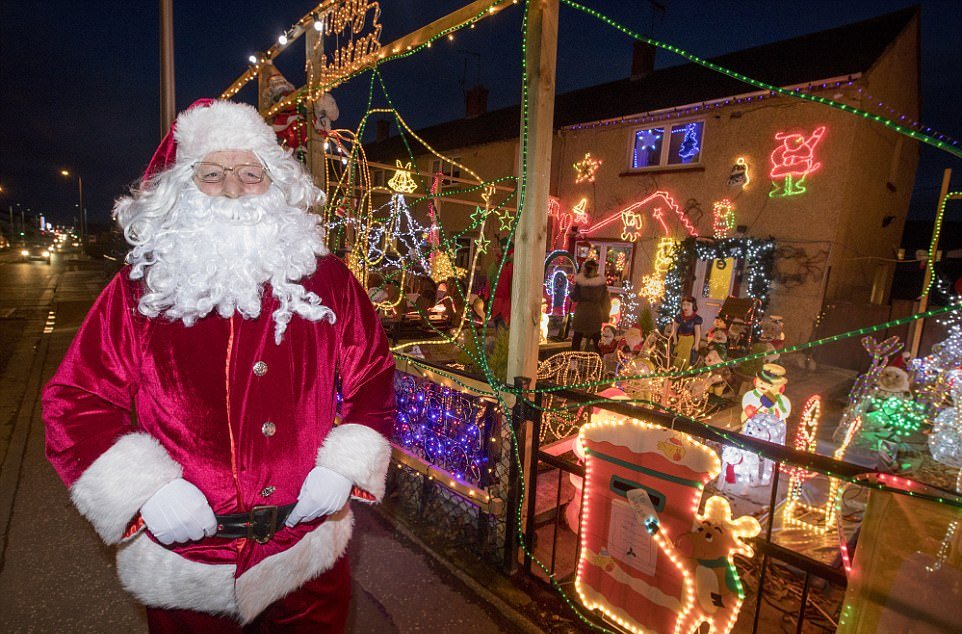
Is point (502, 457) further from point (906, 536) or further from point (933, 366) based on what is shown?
point (933, 366)

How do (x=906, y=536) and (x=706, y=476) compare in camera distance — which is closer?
(x=906, y=536)

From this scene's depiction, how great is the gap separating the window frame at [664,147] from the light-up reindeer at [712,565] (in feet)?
36.5

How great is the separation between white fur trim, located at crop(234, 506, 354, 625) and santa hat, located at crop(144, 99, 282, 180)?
4.62ft

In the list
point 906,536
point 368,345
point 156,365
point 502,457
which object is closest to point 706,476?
point 906,536

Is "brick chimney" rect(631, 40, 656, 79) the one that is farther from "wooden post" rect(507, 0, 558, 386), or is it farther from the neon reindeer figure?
"wooden post" rect(507, 0, 558, 386)

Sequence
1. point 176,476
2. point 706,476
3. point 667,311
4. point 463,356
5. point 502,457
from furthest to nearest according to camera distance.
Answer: point 667,311, point 463,356, point 502,457, point 706,476, point 176,476

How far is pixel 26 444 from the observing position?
189 inches

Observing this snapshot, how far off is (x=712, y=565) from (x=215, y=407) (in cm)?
217

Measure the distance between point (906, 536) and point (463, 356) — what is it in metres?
4.03

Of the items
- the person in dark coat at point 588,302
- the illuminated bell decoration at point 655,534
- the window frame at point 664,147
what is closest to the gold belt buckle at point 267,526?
the illuminated bell decoration at point 655,534

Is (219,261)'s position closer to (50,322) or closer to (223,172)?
(223,172)

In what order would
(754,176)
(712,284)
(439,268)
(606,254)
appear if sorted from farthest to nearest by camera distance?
(606,254) → (712,284) → (754,176) → (439,268)

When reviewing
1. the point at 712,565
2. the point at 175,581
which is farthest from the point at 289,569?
the point at 712,565

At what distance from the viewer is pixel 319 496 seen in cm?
158
